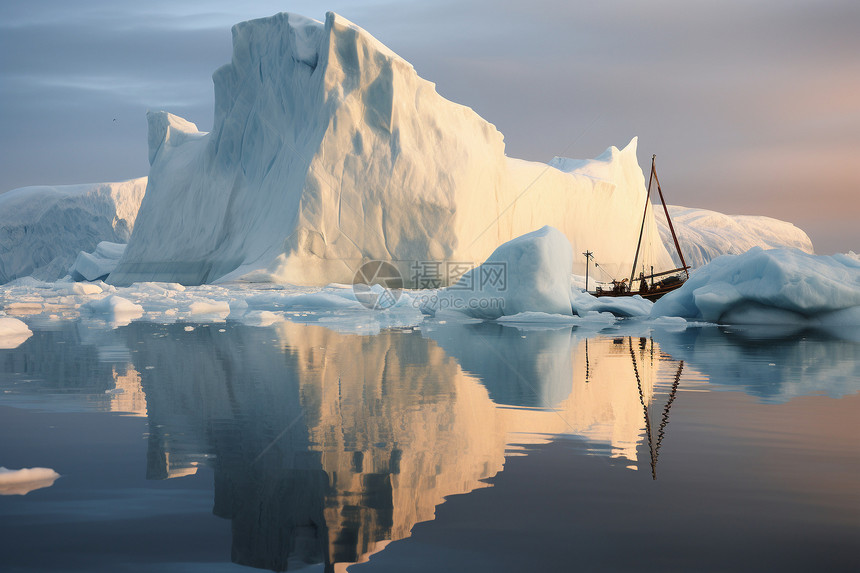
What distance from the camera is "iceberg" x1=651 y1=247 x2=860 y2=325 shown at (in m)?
11.0

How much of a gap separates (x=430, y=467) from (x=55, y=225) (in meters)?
53.5

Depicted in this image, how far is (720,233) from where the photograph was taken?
6500 centimetres

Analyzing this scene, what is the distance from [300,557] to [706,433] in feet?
7.02

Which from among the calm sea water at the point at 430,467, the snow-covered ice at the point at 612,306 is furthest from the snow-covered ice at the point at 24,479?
the snow-covered ice at the point at 612,306

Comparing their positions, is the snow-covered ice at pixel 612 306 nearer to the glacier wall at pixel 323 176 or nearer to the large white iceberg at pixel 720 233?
the glacier wall at pixel 323 176

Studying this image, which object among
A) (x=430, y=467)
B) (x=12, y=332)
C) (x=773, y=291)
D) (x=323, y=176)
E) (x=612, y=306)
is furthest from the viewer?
(x=323, y=176)

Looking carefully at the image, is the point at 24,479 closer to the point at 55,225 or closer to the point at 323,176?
the point at 323,176

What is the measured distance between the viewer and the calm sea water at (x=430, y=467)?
72.9 inches

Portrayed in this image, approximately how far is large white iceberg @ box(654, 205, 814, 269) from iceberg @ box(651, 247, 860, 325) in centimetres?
4227

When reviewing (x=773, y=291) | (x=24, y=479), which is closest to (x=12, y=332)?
(x=24, y=479)

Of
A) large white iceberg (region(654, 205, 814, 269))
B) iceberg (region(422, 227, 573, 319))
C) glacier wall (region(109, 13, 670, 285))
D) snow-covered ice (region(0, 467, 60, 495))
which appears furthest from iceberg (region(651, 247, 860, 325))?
large white iceberg (region(654, 205, 814, 269))

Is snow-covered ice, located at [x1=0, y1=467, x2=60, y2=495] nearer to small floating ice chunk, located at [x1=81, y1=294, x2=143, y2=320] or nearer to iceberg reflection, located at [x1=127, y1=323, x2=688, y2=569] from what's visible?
iceberg reflection, located at [x1=127, y1=323, x2=688, y2=569]

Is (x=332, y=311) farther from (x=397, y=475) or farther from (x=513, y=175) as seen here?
(x=513, y=175)

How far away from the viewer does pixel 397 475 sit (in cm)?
251
